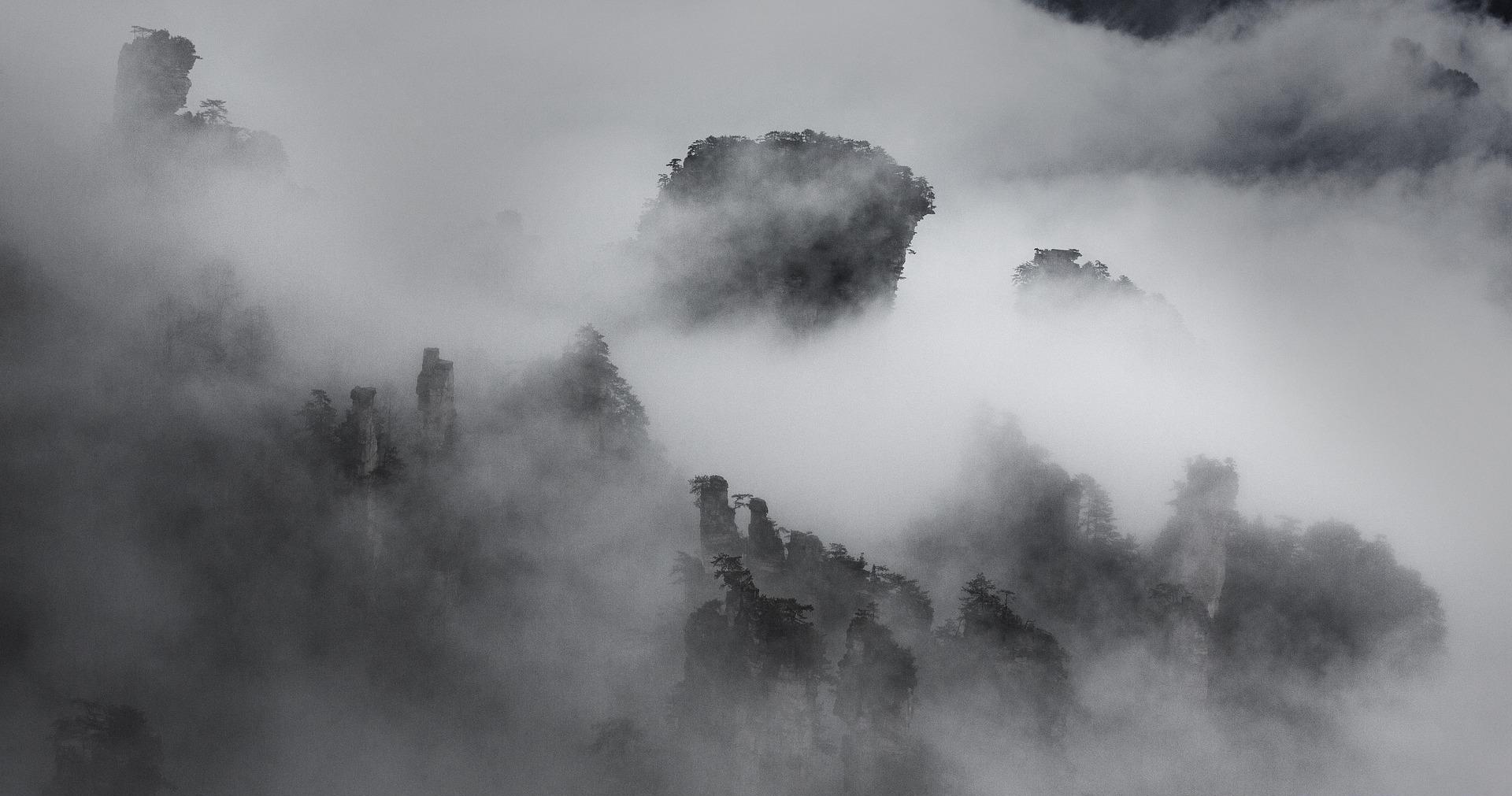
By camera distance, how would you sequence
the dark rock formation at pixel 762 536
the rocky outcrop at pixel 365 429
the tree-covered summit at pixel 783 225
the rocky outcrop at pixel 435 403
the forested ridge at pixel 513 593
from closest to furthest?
the forested ridge at pixel 513 593, the rocky outcrop at pixel 365 429, the dark rock formation at pixel 762 536, the rocky outcrop at pixel 435 403, the tree-covered summit at pixel 783 225

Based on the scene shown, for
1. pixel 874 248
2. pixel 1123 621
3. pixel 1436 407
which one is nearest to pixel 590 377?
pixel 874 248

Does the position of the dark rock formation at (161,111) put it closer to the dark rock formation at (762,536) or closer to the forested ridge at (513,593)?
the forested ridge at (513,593)

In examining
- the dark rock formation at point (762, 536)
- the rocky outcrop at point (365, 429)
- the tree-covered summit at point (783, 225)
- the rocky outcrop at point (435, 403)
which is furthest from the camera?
the tree-covered summit at point (783, 225)

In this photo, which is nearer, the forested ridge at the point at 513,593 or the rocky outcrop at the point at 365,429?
the forested ridge at the point at 513,593

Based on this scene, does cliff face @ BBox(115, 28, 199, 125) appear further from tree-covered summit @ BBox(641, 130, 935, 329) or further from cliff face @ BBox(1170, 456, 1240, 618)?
cliff face @ BBox(1170, 456, 1240, 618)

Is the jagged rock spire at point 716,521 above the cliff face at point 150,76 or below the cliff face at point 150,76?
below

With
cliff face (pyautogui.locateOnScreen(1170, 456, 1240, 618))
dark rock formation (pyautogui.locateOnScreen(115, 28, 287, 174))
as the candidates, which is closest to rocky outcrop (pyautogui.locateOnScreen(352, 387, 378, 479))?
dark rock formation (pyautogui.locateOnScreen(115, 28, 287, 174))

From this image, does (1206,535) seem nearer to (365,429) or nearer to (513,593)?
(513,593)

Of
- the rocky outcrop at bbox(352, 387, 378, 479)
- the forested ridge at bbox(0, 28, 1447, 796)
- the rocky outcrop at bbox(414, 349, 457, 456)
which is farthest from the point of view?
the rocky outcrop at bbox(414, 349, 457, 456)

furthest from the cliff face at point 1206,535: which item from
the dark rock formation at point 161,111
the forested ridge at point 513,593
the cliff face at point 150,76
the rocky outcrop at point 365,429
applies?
the cliff face at point 150,76
